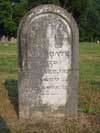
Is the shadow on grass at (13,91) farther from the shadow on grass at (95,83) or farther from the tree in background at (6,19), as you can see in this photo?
the tree in background at (6,19)

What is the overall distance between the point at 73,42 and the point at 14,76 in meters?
6.24

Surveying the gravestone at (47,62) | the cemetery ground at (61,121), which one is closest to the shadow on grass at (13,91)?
the cemetery ground at (61,121)

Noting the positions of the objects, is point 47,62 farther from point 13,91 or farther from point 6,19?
point 6,19

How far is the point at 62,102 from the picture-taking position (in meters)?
8.70

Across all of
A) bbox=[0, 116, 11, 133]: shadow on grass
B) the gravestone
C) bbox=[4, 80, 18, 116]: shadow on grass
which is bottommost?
bbox=[0, 116, 11, 133]: shadow on grass

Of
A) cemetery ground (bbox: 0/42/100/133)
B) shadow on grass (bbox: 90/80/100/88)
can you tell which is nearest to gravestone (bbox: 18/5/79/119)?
cemetery ground (bbox: 0/42/100/133)

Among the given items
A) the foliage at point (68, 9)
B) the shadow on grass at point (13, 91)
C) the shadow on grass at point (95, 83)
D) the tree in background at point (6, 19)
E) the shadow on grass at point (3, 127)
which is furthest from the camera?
the tree in background at point (6, 19)

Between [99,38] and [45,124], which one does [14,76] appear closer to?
[45,124]

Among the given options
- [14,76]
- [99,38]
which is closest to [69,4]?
[99,38]

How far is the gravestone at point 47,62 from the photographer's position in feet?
27.7

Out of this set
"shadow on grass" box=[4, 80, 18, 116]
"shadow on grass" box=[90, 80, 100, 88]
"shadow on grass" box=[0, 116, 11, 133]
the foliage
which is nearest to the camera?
"shadow on grass" box=[0, 116, 11, 133]

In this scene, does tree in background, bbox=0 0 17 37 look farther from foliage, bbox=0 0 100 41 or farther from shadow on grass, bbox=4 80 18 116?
shadow on grass, bbox=4 80 18 116

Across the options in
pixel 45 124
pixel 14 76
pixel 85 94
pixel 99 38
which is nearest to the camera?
pixel 45 124

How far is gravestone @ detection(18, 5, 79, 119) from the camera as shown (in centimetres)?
843
